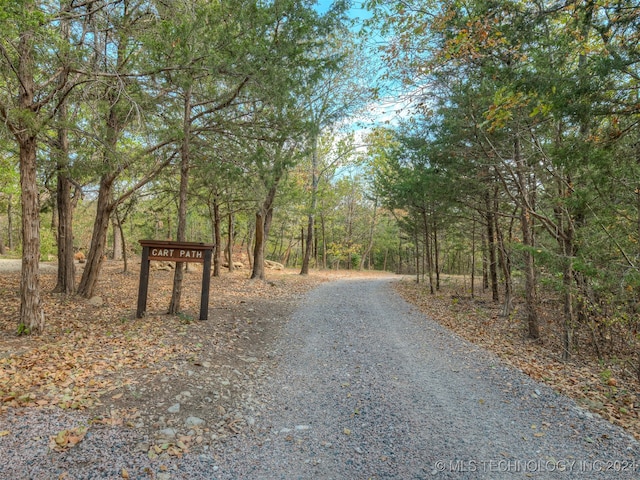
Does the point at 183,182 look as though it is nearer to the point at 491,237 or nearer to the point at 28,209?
the point at 28,209

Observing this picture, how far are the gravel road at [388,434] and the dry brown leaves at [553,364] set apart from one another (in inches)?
14.2

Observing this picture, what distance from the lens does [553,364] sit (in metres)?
5.86

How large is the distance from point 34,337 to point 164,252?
7.70 ft

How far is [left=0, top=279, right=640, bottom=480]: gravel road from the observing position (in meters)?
2.70

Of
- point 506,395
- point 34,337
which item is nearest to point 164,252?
point 34,337

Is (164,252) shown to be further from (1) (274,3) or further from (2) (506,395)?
(2) (506,395)

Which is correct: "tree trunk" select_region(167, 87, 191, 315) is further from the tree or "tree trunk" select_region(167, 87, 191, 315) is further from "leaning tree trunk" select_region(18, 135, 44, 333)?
"leaning tree trunk" select_region(18, 135, 44, 333)

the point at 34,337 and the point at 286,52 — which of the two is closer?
the point at 34,337

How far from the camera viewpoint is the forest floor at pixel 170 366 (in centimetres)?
329

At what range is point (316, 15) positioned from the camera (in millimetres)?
5801

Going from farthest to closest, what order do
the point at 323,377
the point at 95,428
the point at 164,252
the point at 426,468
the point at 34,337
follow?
the point at 164,252 < the point at 34,337 < the point at 323,377 < the point at 95,428 < the point at 426,468

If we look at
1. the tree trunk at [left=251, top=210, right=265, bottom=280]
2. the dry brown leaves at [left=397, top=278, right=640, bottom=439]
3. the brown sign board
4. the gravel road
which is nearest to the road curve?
the gravel road

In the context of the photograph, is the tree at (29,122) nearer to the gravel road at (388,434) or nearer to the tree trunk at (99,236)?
the tree trunk at (99,236)

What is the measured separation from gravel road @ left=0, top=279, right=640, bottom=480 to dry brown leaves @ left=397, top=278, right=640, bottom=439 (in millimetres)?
361
